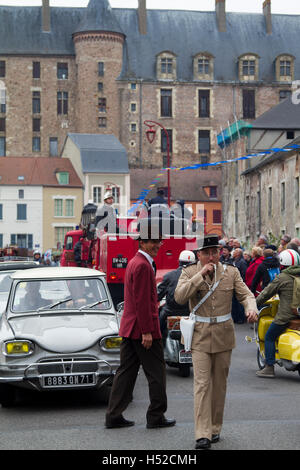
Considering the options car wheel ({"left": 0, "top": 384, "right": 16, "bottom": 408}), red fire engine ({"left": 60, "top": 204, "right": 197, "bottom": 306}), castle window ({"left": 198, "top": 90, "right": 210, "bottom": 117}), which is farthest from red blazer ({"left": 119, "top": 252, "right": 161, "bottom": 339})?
castle window ({"left": 198, "top": 90, "right": 210, "bottom": 117})

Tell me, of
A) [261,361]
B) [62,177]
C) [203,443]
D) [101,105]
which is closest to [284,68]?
[101,105]

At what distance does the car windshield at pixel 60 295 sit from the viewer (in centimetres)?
1037

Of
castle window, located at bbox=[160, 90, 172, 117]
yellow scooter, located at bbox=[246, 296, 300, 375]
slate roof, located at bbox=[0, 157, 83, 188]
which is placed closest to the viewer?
yellow scooter, located at bbox=[246, 296, 300, 375]

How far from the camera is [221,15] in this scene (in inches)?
3752

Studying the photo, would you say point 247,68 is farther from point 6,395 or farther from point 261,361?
point 6,395

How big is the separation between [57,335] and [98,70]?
274 ft

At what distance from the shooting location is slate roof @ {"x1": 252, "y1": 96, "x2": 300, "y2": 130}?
5316 cm

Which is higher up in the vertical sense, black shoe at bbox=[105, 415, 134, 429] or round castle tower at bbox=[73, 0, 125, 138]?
round castle tower at bbox=[73, 0, 125, 138]

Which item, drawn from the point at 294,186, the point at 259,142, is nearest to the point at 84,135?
the point at 259,142

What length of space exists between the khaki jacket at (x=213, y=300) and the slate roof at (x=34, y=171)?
7333cm

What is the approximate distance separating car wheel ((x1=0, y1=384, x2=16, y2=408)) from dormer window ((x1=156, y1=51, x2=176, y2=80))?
282 ft

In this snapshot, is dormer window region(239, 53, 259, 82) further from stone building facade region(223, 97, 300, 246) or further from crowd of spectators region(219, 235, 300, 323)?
crowd of spectators region(219, 235, 300, 323)

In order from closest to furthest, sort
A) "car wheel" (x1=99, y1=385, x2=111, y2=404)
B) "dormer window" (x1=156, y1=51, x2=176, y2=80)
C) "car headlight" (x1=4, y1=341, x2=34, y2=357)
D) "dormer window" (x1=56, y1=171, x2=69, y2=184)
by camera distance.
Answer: "car headlight" (x1=4, y1=341, x2=34, y2=357), "car wheel" (x1=99, y1=385, x2=111, y2=404), "dormer window" (x1=56, y1=171, x2=69, y2=184), "dormer window" (x1=156, y1=51, x2=176, y2=80)

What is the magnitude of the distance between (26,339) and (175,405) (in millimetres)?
1837
